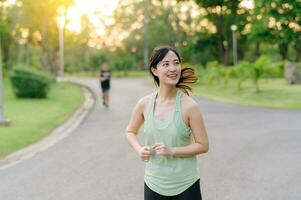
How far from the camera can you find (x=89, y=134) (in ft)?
48.0

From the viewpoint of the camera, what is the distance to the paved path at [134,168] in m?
7.70

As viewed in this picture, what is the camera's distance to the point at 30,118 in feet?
58.7

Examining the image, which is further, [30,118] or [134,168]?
[30,118]

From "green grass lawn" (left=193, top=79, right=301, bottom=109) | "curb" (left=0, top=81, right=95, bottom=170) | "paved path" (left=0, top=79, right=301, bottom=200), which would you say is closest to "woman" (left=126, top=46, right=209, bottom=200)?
"paved path" (left=0, top=79, right=301, bottom=200)

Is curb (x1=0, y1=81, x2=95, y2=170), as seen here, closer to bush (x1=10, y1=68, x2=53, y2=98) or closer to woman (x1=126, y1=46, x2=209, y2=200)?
bush (x1=10, y1=68, x2=53, y2=98)

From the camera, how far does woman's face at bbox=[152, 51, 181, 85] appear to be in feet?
11.9

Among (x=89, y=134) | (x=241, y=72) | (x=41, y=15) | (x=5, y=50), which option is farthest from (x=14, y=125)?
(x=5, y=50)

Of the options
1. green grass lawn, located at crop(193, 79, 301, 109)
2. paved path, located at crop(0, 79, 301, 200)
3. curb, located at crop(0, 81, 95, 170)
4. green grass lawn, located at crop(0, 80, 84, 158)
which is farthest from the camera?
green grass lawn, located at crop(193, 79, 301, 109)

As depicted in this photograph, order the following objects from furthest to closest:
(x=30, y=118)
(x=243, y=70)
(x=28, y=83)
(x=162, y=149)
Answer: (x=243, y=70) < (x=28, y=83) < (x=30, y=118) < (x=162, y=149)

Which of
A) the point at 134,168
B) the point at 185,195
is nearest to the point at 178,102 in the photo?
the point at 185,195

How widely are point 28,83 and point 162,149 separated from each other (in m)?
23.7

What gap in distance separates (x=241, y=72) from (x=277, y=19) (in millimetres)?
5586

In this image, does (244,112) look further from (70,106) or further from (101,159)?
(101,159)

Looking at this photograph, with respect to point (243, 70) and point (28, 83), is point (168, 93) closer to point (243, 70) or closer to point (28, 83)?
point (28, 83)
